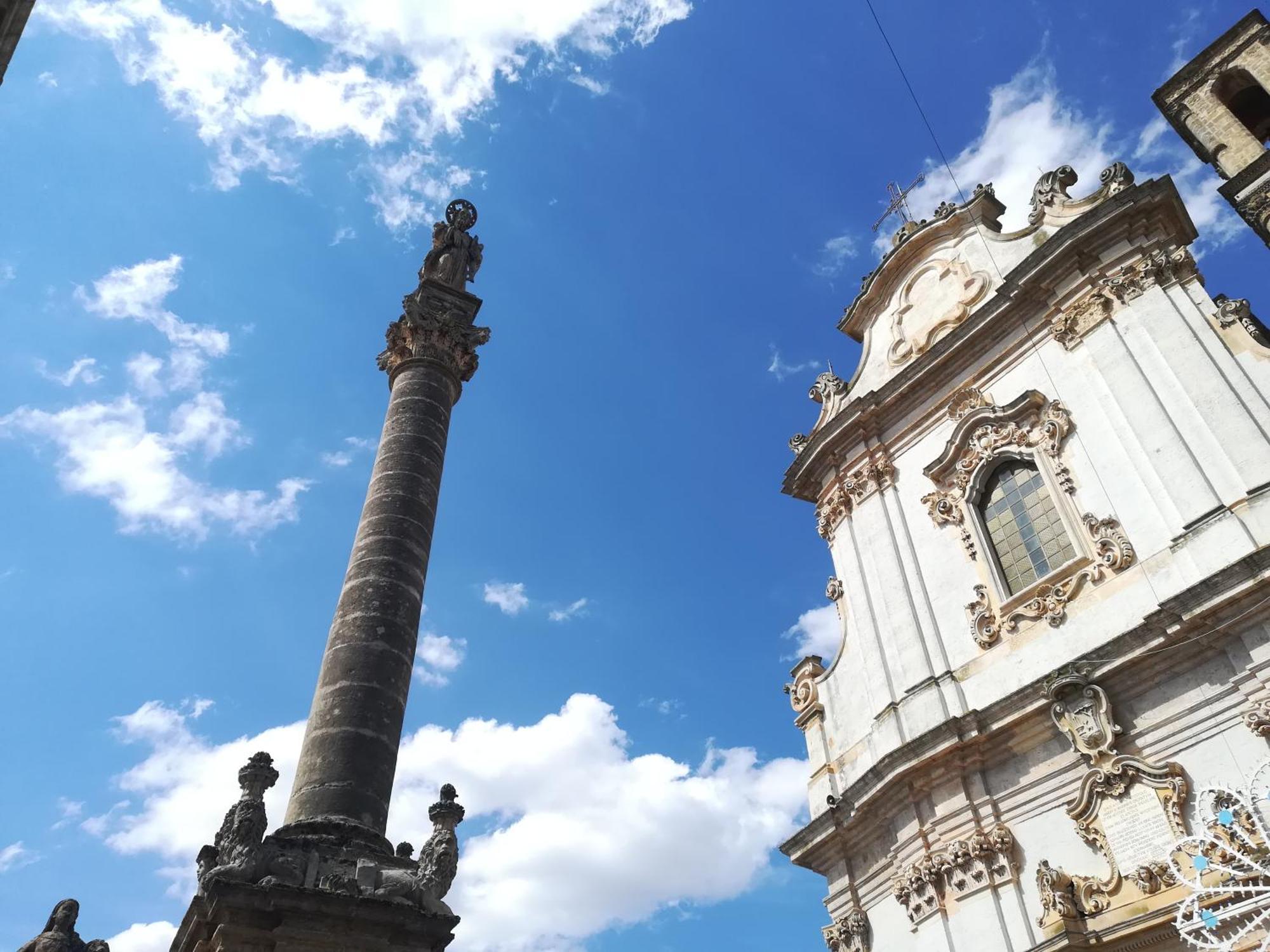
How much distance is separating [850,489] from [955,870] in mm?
7622

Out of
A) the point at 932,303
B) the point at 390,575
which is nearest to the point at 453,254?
the point at 390,575

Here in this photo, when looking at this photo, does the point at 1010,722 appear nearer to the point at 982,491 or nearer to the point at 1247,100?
the point at 982,491

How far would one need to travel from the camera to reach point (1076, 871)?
1212cm

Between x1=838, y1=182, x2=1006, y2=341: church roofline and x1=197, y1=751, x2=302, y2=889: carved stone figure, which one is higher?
x1=838, y1=182, x2=1006, y2=341: church roofline

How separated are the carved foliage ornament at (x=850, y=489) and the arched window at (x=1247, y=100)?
1206cm

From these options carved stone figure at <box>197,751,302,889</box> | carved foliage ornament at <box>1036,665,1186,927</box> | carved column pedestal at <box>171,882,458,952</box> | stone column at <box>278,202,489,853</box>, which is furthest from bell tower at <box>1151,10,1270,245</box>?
carved stone figure at <box>197,751,302,889</box>

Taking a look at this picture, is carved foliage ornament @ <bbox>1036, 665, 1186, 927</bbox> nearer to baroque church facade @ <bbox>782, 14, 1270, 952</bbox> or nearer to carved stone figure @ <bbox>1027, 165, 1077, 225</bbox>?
baroque church facade @ <bbox>782, 14, 1270, 952</bbox>

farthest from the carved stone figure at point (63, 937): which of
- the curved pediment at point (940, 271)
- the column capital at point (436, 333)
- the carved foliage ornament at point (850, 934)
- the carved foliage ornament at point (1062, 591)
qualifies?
the curved pediment at point (940, 271)

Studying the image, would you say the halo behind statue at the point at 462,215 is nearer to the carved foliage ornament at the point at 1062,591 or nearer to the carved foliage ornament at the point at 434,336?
the carved foliage ornament at the point at 434,336

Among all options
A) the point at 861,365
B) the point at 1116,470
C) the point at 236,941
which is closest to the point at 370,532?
the point at 236,941

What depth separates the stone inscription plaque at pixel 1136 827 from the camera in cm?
1141

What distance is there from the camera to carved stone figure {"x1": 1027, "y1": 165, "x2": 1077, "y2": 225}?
18312mm

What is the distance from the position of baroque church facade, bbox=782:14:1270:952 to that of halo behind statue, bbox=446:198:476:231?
336 inches

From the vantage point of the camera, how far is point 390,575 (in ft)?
33.2
